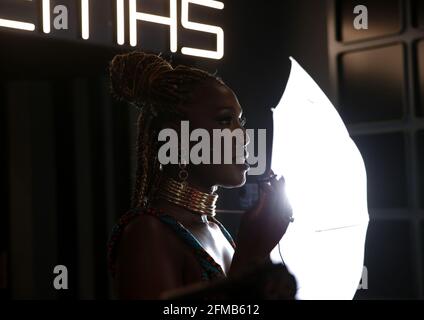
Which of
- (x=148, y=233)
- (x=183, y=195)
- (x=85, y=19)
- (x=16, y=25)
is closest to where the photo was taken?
(x=148, y=233)

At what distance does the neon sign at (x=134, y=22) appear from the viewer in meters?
1.54

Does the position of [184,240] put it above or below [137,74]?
below

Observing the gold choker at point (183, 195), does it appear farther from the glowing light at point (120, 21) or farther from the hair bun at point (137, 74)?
the glowing light at point (120, 21)

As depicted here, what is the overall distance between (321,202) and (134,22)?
0.68 m

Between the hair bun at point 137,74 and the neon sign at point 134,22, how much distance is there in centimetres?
39

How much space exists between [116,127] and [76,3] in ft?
1.67

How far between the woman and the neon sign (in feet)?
1.30

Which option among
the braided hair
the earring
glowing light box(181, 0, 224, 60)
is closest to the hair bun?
the braided hair

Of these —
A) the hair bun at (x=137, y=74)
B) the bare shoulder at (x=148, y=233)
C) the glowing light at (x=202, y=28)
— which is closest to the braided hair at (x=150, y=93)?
the hair bun at (x=137, y=74)

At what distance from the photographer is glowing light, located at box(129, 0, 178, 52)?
1.66m

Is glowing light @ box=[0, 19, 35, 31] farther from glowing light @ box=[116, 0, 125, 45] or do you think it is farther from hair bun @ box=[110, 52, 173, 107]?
hair bun @ box=[110, 52, 173, 107]

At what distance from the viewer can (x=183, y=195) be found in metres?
1.17

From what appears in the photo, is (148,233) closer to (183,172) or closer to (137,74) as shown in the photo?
(183,172)

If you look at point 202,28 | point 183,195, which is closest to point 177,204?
point 183,195
